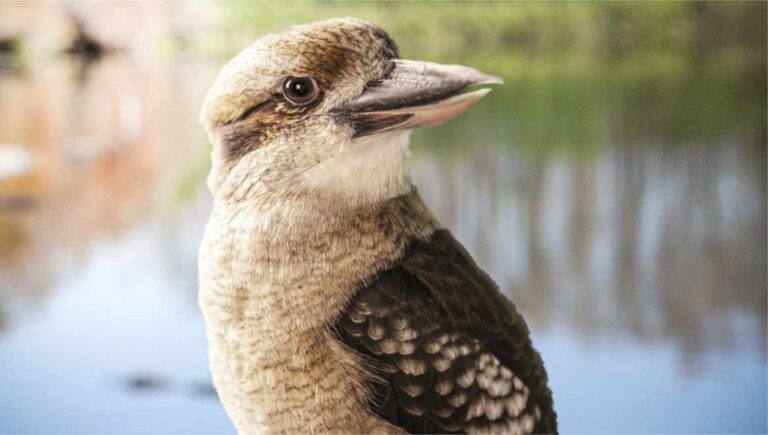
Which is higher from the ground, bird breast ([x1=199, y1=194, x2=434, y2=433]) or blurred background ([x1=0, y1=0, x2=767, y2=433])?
blurred background ([x1=0, y1=0, x2=767, y2=433])

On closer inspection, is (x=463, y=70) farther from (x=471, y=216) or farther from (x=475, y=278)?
(x=471, y=216)

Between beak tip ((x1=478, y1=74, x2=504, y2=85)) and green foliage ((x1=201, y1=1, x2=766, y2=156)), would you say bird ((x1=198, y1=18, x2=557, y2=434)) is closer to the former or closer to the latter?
beak tip ((x1=478, y1=74, x2=504, y2=85))

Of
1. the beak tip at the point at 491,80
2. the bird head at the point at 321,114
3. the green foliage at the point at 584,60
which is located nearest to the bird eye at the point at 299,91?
the bird head at the point at 321,114

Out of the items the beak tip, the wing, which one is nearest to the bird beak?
the beak tip

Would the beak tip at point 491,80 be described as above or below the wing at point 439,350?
above

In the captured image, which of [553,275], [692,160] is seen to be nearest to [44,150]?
[553,275]

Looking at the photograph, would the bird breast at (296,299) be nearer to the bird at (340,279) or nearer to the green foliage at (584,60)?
the bird at (340,279)
